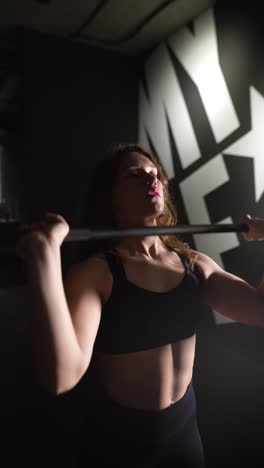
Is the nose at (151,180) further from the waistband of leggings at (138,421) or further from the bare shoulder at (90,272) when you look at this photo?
the waistband of leggings at (138,421)

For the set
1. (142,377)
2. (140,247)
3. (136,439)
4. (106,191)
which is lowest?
(136,439)

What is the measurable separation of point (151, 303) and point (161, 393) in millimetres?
204

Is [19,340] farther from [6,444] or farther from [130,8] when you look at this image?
[130,8]

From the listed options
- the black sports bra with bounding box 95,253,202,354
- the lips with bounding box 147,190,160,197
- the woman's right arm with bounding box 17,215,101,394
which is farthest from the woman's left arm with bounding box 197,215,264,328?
the woman's right arm with bounding box 17,215,101,394

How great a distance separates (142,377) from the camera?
0.77m

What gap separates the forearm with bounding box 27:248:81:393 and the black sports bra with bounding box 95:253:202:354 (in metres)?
0.19

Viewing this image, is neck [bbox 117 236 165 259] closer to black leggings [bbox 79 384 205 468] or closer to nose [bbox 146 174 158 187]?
nose [bbox 146 174 158 187]

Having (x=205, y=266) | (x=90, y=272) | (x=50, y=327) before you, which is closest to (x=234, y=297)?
(x=205, y=266)

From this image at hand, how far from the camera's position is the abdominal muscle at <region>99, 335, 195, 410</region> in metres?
0.77

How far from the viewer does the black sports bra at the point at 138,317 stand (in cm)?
75

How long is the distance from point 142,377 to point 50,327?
0.33m

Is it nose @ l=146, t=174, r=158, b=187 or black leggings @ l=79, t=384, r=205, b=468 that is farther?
nose @ l=146, t=174, r=158, b=187

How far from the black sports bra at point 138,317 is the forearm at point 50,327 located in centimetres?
A: 19

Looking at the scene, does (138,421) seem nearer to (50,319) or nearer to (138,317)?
(138,317)
